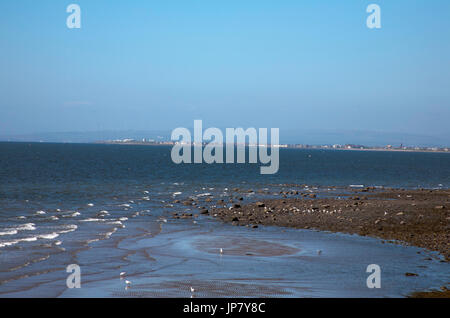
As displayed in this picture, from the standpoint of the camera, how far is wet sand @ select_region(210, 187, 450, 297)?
25984mm

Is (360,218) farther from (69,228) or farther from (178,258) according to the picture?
(69,228)

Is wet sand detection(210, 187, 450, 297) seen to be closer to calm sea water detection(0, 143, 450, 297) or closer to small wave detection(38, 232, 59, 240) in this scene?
calm sea water detection(0, 143, 450, 297)

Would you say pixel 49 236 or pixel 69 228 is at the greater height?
pixel 49 236

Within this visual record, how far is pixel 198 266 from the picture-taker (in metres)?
19.5

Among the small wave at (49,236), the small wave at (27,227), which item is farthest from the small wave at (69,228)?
the small wave at (27,227)

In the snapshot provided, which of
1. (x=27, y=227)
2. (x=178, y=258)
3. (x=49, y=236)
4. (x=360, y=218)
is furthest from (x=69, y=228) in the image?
(x=360, y=218)

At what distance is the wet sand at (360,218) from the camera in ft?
85.3

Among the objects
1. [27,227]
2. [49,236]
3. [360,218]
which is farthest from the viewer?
[360,218]

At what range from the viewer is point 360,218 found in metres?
32.3

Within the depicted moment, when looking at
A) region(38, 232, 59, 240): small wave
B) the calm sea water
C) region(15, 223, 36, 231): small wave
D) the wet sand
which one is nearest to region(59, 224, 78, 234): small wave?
the calm sea water

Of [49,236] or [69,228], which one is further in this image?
[69,228]
